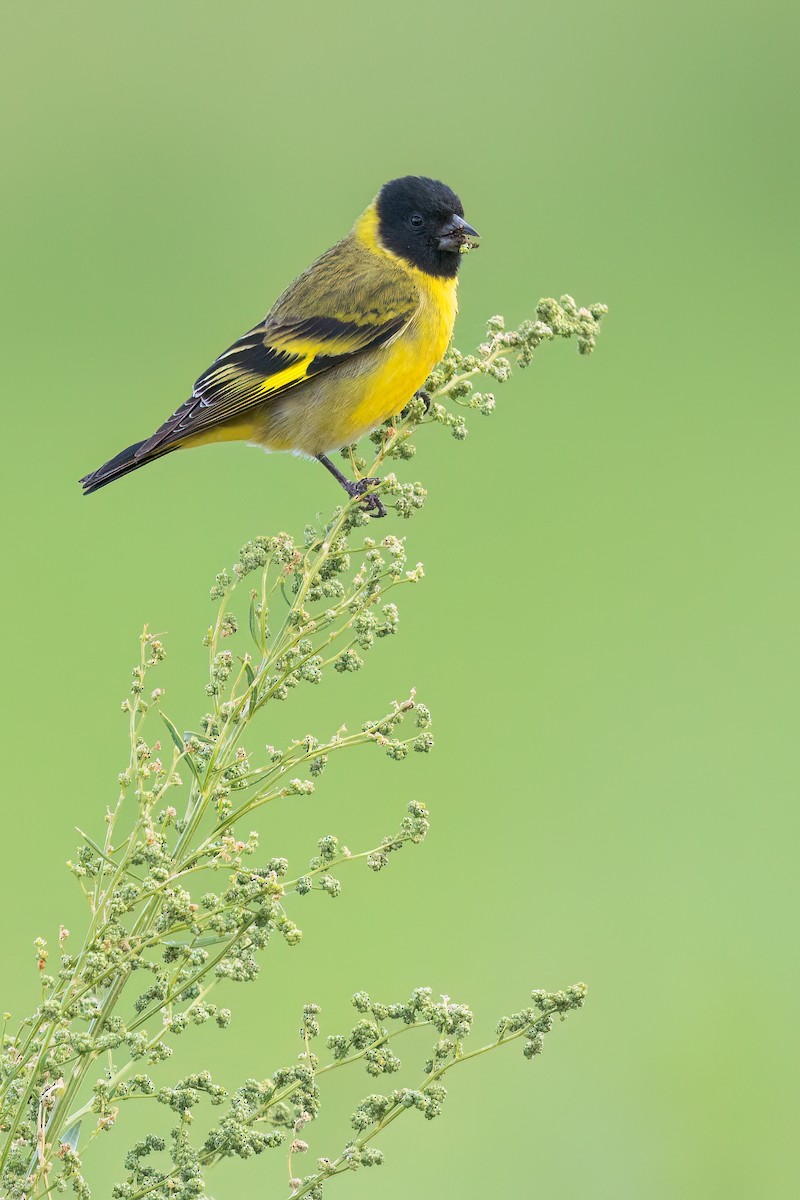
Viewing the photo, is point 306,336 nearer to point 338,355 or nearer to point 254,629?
point 338,355

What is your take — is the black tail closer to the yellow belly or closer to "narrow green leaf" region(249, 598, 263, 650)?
the yellow belly

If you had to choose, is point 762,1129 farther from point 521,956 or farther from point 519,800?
point 519,800

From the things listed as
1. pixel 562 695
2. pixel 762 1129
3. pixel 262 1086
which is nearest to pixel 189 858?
pixel 262 1086

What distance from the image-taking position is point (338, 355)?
11.7 feet

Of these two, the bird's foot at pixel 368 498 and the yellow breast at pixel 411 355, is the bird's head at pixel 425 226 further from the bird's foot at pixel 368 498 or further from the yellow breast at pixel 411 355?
the bird's foot at pixel 368 498

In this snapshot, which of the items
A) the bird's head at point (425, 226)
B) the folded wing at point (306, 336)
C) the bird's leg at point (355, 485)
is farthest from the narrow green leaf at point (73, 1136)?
the bird's head at point (425, 226)

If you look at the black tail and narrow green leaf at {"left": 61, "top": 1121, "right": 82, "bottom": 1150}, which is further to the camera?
the black tail

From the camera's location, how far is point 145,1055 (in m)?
1.59

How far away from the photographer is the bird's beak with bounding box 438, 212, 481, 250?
12.6 ft

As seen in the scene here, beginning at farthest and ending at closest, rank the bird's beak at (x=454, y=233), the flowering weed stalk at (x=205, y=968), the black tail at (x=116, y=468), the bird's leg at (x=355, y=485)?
the bird's beak at (x=454, y=233) < the black tail at (x=116, y=468) < the bird's leg at (x=355, y=485) < the flowering weed stalk at (x=205, y=968)

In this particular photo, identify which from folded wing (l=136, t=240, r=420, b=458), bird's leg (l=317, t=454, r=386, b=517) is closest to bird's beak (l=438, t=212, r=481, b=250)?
folded wing (l=136, t=240, r=420, b=458)

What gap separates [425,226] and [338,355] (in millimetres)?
538

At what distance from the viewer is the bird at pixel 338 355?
3.42 meters

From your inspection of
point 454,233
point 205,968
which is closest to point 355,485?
point 454,233
